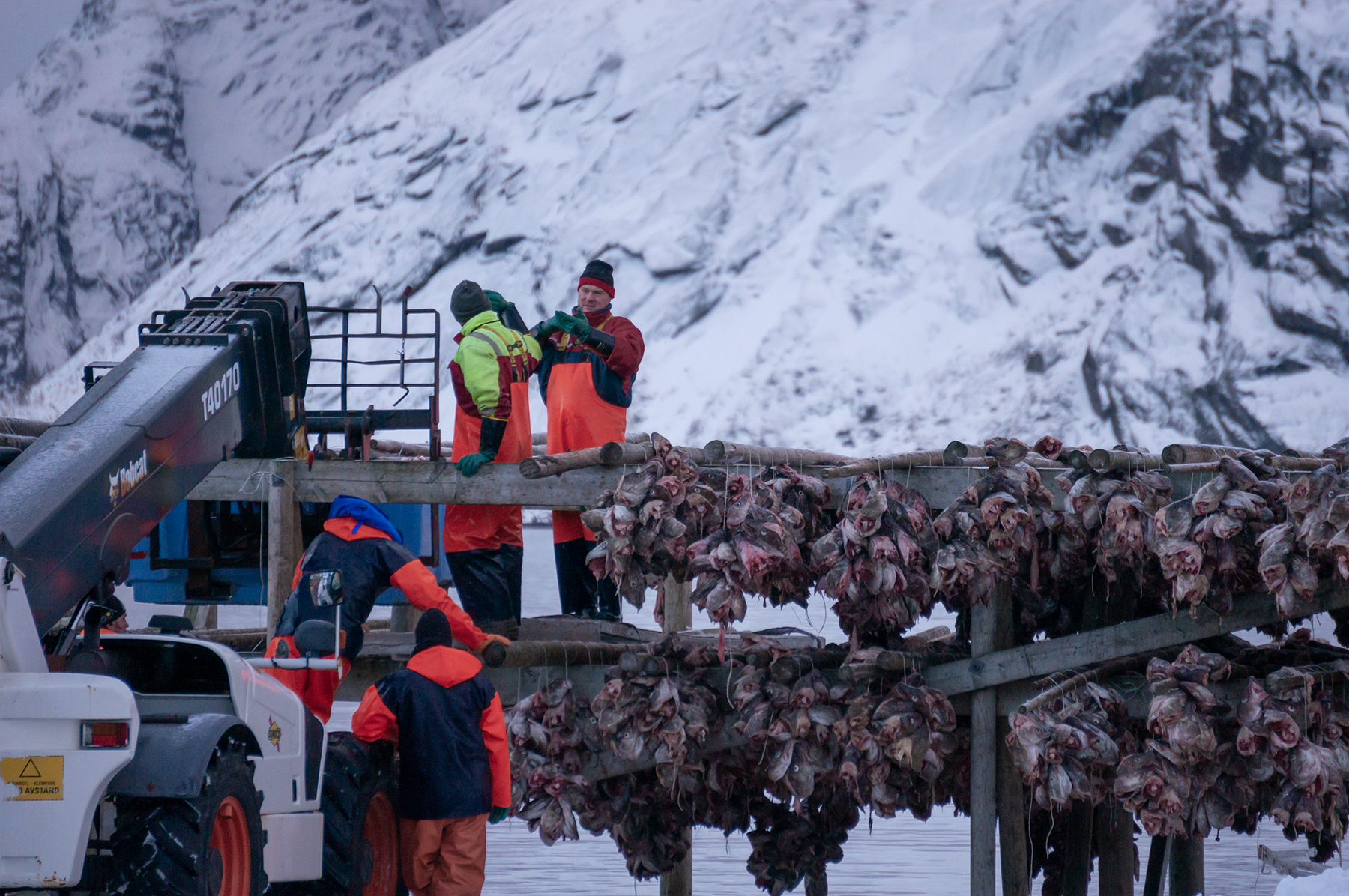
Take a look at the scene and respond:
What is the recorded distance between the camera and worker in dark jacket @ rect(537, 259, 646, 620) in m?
8.73

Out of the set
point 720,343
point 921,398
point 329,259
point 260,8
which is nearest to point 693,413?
point 720,343

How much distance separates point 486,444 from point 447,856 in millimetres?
2223

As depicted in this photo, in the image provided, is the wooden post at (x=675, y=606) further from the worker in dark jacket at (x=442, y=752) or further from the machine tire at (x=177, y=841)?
the machine tire at (x=177, y=841)

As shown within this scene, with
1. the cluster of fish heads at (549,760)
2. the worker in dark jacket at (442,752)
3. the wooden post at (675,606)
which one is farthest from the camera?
the wooden post at (675,606)

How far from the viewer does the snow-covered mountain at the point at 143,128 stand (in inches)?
3533

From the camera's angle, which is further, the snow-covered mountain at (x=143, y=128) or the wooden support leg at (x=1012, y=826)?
the snow-covered mountain at (x=143, y=128)

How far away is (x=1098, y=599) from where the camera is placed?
768 centimetres

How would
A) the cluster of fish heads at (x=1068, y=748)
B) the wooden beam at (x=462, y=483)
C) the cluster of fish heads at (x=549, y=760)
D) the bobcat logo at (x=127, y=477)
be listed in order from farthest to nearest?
the cluster of fish heads at (x=549, y=760)
the wooden beam at (x=462, y=483)
the cluster of fish heads at (x=1068, y=748)
the bobcat logo at (x=127, y=477)

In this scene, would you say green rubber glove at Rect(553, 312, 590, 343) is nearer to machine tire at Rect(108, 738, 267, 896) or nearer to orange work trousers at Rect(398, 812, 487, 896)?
orange work trousers at Rect(398, 812, 487, 896)

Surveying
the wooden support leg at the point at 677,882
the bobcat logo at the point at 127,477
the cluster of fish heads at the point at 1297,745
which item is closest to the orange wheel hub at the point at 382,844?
the bobcat logo at the point at 127,477

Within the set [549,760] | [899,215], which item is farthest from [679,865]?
[899,215]

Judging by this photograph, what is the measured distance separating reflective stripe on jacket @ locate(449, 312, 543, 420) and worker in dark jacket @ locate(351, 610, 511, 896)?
5.74 feet

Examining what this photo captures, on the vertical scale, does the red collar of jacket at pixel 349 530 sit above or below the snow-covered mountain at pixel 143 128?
below

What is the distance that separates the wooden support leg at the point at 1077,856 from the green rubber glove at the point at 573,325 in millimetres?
4117
